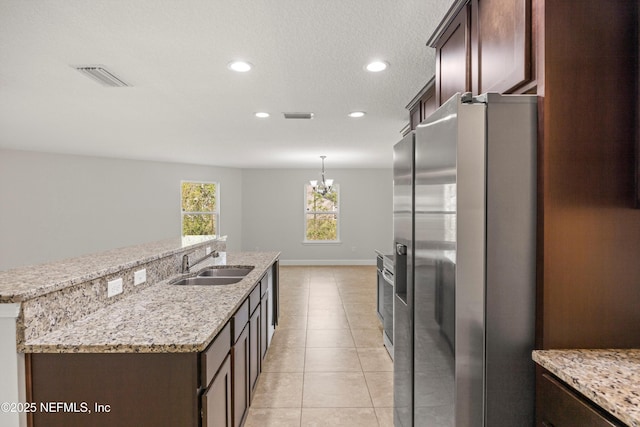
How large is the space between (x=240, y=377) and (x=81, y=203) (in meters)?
6.20

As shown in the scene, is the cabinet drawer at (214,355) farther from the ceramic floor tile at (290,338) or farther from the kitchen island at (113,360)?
the ceramic floor tile at (290,338)

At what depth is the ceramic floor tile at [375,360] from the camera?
3.08m

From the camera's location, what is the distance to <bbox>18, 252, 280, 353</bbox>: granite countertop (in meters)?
1.25

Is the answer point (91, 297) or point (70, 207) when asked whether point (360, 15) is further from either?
point (70, 207)

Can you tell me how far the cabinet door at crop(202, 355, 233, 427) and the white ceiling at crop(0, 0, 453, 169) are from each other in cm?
183

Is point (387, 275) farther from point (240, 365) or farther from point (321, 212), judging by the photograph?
point (321, 212)

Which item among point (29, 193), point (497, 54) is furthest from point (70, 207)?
point (497, 54)

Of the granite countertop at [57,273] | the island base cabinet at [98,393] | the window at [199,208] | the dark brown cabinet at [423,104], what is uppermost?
the dark brown cabinet at [423,104]

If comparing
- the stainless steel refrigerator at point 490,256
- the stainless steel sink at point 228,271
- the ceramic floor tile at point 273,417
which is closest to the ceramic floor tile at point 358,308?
the stainless steel sink at point 228,271

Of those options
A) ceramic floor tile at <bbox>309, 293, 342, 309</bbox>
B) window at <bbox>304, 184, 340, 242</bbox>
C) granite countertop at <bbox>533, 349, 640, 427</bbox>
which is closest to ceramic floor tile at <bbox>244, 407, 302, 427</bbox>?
granite countertop at <bbox>533, 349, 640, 427</bbox>

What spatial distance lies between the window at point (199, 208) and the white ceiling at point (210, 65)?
309cm

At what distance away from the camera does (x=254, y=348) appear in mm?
2496

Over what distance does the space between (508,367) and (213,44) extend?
2295 mm

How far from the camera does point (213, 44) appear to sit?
2.12 metres
